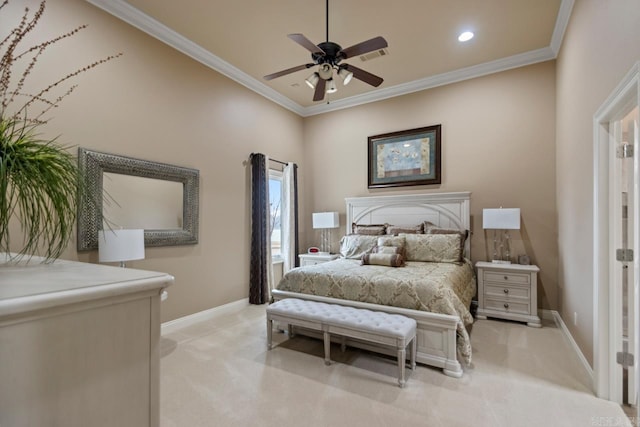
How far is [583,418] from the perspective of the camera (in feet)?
6.41

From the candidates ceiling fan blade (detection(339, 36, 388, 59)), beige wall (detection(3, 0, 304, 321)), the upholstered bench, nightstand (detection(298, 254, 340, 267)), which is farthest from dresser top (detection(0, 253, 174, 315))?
nightstand (detection(298, 254, 340, 267))

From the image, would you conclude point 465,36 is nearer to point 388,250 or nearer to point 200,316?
point 388,250

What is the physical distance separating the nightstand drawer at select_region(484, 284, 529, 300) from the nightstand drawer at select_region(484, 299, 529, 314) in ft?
0.24

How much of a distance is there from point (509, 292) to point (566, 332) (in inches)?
25.3

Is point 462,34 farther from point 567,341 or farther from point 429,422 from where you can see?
point 429,422

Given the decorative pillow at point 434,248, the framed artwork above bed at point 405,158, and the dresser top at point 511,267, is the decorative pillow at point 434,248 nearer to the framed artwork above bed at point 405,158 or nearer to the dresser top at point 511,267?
the dresser top at point 511,267

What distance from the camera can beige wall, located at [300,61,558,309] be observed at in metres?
3.92

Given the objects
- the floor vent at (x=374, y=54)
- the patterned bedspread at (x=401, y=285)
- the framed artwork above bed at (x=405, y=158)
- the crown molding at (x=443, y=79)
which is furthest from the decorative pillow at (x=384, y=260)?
the crown molding at (x=443, y=79)

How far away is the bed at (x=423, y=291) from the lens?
254 centimetres

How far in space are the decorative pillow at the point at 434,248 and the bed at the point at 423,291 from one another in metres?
0.12

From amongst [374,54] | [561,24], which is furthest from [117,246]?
[561,24]

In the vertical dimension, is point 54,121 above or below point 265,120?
below

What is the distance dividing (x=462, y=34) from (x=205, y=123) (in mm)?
3413

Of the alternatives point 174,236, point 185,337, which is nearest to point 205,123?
point 174,236
